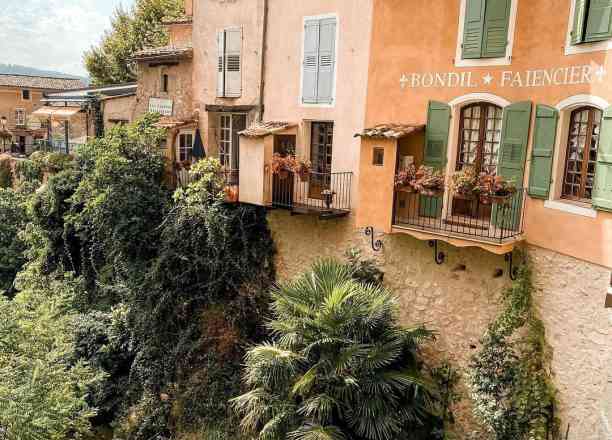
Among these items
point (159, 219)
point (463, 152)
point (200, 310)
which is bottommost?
point (200, 310)

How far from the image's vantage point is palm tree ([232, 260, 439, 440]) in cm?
934

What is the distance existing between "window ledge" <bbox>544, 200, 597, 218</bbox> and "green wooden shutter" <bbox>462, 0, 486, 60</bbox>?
293 cm

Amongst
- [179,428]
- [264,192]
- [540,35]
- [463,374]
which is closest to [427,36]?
[540,35]

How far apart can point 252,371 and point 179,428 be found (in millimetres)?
4291

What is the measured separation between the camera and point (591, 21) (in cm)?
831

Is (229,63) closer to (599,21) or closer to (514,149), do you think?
(514,149)

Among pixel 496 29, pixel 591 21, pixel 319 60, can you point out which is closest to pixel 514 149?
pixel 496 29

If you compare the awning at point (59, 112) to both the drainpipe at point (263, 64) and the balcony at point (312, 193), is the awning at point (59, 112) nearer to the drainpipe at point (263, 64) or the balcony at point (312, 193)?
the drainpipe at point (263, 64)

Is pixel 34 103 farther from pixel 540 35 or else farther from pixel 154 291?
pixel 540 35

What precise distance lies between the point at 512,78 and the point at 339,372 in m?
5.83

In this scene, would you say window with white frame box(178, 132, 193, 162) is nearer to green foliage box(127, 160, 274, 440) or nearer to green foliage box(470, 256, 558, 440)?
green foliage box(127, 160, 274, 440)

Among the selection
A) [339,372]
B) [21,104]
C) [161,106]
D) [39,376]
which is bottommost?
[39,376]

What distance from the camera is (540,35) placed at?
9250mm

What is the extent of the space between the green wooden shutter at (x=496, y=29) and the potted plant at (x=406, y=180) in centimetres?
241
